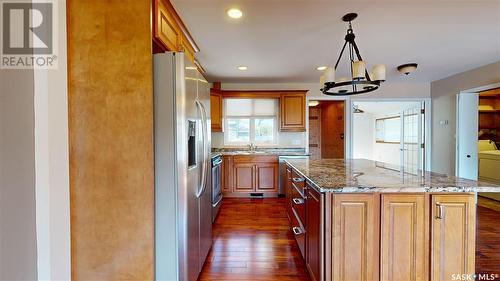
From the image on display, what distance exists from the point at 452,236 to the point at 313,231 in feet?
2.89

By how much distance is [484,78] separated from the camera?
388cm

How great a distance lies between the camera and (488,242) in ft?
8.65

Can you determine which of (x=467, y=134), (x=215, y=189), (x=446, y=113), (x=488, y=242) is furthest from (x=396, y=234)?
(x=446, y=113)

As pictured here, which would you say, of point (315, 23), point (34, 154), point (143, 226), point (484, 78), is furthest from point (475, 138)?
point (34, 154)

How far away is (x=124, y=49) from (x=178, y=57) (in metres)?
0.37

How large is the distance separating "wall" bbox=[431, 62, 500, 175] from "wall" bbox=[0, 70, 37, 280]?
594 centimetres

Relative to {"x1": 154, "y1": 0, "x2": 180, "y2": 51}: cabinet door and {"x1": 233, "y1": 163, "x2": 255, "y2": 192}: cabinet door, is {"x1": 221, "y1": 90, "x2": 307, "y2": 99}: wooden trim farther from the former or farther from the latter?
{"x1": 154, "y1": 0, "x2": 180, "y2": 51}: cabinet door

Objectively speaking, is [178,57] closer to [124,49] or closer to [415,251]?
[124,49]

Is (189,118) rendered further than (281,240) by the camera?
No

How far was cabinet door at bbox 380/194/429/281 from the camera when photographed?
4.93 feet

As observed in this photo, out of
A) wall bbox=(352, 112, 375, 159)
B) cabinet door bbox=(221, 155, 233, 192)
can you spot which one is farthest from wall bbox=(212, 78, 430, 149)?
wall bbox=(352, 112, 375, 159)

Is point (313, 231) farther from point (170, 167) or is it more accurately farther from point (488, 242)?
point (488, 242)

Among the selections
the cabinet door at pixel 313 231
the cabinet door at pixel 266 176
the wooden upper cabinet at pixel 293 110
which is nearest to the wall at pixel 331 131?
the wooden upper cabinet at pixel 293 110

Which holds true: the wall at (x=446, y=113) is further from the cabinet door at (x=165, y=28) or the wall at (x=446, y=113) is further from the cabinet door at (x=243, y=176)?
the cabinet door at (x=165, y=28)
